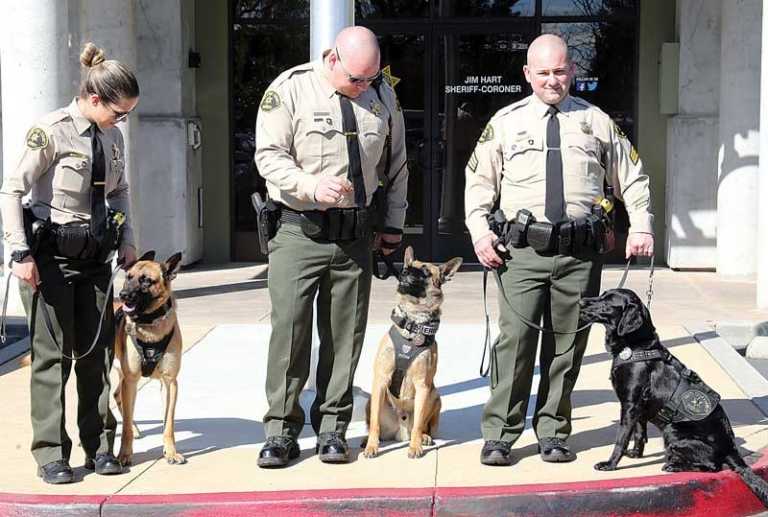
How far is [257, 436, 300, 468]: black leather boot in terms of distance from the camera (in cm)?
599

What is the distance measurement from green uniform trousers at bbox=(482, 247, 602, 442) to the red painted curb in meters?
0.61

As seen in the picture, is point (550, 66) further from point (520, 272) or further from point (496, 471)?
point (496, 471)

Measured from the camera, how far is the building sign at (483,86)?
13539 mm

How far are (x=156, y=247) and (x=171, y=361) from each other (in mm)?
7645

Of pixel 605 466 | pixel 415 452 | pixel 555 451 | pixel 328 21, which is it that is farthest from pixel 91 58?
pixel 605 466

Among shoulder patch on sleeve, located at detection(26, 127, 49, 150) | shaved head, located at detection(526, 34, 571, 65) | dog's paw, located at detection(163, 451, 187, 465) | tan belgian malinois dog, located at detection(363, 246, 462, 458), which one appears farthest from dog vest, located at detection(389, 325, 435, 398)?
shoulder patch on sleeve, located at detection(26, 127, 49, 150)

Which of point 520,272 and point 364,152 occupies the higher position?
point 364,152

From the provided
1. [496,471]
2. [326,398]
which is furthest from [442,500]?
[326,398]

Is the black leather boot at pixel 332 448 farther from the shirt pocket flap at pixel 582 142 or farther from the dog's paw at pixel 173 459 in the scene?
the shirt pocket flap at pixel 582 142

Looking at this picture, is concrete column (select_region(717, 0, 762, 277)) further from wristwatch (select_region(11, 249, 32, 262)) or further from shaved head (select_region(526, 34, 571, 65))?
wristwatch (select_region(11, 249, 32, 262))

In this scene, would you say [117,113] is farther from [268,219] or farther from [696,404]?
[696,404]

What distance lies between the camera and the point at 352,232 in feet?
19.7

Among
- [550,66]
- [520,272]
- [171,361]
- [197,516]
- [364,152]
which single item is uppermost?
[550,66]

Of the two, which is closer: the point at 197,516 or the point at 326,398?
the point at 197,516
